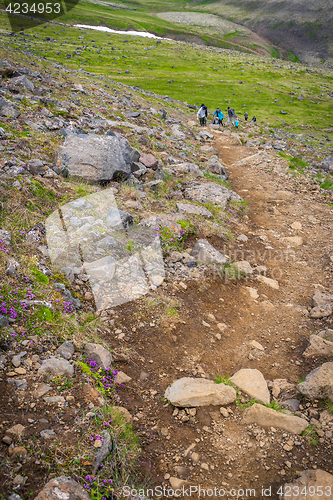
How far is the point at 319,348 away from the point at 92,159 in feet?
28.4

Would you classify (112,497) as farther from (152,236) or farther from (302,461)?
(152,236)

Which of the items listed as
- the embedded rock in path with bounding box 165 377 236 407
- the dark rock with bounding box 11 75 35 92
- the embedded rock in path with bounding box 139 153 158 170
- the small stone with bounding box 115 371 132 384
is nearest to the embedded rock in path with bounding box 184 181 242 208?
the embedded rock in path with bounding box 139 153 158 170

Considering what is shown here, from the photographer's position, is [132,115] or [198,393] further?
[132,115]

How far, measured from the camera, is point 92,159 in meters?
10.1

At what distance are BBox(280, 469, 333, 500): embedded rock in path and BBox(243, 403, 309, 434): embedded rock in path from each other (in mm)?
689

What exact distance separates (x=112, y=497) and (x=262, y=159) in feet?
64.1

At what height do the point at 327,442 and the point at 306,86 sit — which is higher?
the point at 306,86

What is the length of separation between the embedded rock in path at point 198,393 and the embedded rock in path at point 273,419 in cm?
42

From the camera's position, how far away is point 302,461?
14.3 ft

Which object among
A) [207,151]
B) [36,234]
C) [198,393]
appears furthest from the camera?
[207,151]

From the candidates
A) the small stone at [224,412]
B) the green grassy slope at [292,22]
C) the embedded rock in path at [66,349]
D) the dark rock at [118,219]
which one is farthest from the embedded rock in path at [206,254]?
the green grassy slope at [292,22]

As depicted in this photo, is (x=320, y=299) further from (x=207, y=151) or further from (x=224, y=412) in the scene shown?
(x=207, y=151)

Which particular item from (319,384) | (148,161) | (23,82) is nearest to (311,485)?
(319,384)

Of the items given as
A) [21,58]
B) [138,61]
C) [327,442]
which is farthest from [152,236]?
[138,61]
